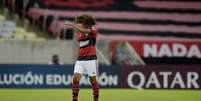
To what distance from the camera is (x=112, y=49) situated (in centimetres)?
3095

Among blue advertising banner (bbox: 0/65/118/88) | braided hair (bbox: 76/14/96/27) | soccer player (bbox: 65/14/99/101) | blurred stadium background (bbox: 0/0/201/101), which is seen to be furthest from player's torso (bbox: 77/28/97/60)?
blue advertising banner (bbox: 0/65/118/88)

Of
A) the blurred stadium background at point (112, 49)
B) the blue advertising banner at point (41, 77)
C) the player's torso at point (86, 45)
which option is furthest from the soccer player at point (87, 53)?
the blue advertising banner at point (41, 77)

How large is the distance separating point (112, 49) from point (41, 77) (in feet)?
19.5

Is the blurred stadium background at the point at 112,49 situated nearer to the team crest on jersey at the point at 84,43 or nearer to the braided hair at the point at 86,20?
the team crest on jersey at the point at 84,43

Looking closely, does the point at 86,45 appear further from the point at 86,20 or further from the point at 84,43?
the point at 86,20

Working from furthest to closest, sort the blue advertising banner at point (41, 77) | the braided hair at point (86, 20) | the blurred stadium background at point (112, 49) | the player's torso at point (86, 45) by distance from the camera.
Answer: the blue advertising banner at point (41, 77)
the blurred stadium background at point (112, 49)
the player's torso at point (86, 45)
the braided hair at point (86, 20)

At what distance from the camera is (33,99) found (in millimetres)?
Result: 18906

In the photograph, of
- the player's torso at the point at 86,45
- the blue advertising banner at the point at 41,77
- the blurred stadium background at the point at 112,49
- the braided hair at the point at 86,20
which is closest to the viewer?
the braided hair at the point at 86,20

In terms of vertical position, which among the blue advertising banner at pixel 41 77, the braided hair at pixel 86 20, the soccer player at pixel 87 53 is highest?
the braided hair at pixel 86 20

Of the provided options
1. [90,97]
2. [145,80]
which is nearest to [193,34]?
[145,80]

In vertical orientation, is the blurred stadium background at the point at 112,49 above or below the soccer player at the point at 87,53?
below

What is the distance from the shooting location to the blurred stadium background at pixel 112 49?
24.4m

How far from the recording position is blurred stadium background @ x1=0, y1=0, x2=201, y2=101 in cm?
2441

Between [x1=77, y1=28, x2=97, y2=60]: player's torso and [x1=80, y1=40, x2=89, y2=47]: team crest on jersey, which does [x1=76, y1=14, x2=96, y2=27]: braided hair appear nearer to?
[x1=77, y1=28, x2=97, y2=60]: player's torso
